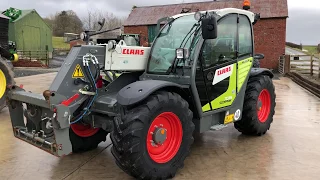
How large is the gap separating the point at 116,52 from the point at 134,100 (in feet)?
3.36

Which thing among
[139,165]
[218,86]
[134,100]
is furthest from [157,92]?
[218,86]

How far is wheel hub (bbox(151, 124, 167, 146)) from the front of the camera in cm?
374

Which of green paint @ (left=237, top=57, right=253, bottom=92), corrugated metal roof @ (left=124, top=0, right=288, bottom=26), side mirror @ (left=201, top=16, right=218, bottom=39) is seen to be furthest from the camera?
corrugated metal roof @ (left=124, top=0, right=288, bottom=26)

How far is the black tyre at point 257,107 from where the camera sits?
5.30m

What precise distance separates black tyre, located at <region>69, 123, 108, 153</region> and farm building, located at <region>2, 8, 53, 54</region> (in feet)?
85.1

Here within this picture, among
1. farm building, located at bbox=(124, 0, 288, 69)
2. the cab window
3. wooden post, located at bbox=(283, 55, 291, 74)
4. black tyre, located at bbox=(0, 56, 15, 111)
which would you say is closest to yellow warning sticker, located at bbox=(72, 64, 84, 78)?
the cab window

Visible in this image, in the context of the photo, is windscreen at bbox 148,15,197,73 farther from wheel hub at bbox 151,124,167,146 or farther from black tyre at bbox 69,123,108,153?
black tyre at bbox 69,123,108,153

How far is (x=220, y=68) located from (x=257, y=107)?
1299 mm

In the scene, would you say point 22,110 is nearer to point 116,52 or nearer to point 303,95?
point 116,52

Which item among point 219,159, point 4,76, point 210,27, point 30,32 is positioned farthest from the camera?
point 30,32

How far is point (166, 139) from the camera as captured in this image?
3908 millimetres

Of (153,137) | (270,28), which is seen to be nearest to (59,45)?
(270,28)

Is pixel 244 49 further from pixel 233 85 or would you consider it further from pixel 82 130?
pixel 82 130

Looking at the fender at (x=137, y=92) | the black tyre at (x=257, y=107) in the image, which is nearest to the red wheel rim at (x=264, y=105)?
the black tyre at (x=257, y=107)
